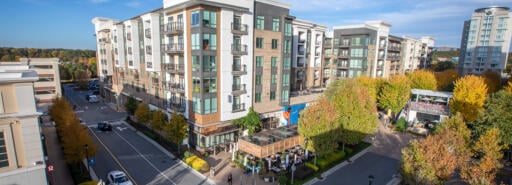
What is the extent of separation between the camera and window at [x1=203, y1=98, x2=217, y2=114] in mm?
28969

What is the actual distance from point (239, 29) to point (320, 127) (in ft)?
48.9

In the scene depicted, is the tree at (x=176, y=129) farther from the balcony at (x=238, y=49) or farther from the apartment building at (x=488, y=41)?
the apartment building at (x=488, y=41)

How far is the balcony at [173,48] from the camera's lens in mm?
30312

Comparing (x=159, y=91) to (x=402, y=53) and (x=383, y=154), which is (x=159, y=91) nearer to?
(x=383, y=154)

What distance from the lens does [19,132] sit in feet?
44.9

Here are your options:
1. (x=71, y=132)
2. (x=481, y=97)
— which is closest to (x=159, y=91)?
(x=71, y=132)

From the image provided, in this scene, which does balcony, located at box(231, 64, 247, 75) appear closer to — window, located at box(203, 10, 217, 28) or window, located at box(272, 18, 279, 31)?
window, located at box(203, 10, 217, 28)

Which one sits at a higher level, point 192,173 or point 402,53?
point 402,53

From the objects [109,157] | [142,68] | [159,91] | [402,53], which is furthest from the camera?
[402,53]

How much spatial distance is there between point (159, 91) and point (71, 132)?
16170 mm

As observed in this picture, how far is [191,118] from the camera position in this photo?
3028 cm

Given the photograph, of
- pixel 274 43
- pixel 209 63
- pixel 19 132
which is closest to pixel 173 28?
pixel 209 63

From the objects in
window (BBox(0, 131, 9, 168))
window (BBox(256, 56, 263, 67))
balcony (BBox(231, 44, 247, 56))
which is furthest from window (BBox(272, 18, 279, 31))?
window (BBox(0, 131, 9, 168))

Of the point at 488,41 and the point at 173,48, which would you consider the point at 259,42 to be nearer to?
the point at 173,48
